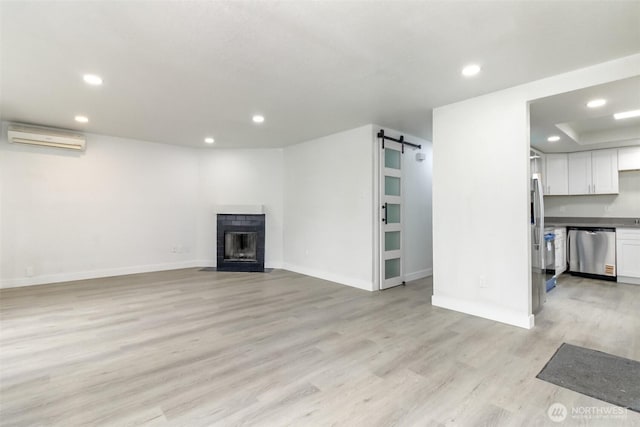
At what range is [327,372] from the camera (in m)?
2.21

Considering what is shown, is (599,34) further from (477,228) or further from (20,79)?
(20,79)

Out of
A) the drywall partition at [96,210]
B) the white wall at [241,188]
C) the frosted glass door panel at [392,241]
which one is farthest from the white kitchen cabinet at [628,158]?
the drywall partition at [96,210]

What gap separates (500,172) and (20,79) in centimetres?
512

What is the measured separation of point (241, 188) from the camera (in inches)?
258

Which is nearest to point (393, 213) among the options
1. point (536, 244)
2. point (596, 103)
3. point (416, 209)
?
point (416, 209)

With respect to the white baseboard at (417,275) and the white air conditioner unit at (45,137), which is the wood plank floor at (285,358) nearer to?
the white baseboard at (417,275)

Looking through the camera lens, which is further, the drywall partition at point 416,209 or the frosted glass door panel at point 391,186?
the drywall partition at point 416,209

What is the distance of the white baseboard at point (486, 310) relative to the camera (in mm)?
3088

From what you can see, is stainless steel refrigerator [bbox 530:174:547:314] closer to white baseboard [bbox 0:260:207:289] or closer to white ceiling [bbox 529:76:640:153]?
white ceiling [bbox 529:76:640:153]

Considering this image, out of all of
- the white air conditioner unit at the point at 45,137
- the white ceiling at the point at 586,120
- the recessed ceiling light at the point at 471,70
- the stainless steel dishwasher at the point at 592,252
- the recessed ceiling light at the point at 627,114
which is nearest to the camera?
the recessed ceiling light at the point at 471,70

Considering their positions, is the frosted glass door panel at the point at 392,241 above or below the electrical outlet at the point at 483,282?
above

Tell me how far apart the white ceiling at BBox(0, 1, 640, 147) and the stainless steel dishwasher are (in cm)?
Result: 381

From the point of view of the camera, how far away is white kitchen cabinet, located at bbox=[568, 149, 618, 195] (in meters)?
5.34

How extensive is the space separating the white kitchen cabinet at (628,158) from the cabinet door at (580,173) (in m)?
0.42
